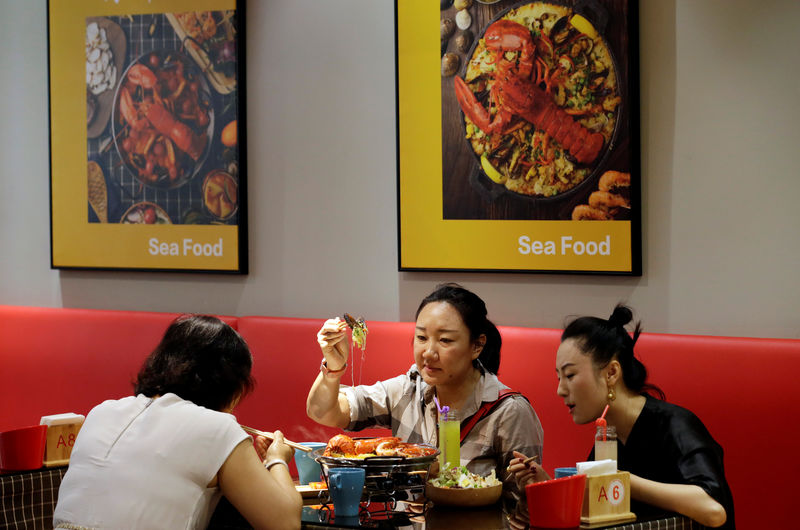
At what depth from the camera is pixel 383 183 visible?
3.24 meters

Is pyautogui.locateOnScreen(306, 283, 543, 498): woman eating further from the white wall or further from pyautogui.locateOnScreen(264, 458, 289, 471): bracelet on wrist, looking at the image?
the white wall

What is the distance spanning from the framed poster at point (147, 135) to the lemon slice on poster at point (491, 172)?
0.98 meters

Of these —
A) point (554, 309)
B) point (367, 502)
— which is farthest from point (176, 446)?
point (554, 309)

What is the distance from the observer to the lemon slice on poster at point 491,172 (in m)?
2.99

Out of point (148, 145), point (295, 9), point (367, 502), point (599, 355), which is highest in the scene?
point (295, 9)

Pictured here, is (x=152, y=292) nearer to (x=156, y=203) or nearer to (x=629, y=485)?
(x=156, y=203)

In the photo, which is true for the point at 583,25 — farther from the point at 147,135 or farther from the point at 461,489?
the point at 147,135

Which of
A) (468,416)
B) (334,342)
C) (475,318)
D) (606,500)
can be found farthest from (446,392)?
(606,500)

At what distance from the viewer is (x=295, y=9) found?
340cm

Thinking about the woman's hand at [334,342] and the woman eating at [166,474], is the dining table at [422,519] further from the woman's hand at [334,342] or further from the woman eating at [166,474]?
the woman's hand at [334,342]

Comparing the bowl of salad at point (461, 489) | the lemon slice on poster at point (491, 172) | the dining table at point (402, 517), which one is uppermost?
the lemon slice on poster at point (491, 172)

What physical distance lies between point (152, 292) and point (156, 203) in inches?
13.9

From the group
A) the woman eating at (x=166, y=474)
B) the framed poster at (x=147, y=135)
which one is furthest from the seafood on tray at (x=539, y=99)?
the woman eating at (x=166, y=474)

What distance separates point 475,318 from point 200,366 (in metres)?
0.75
